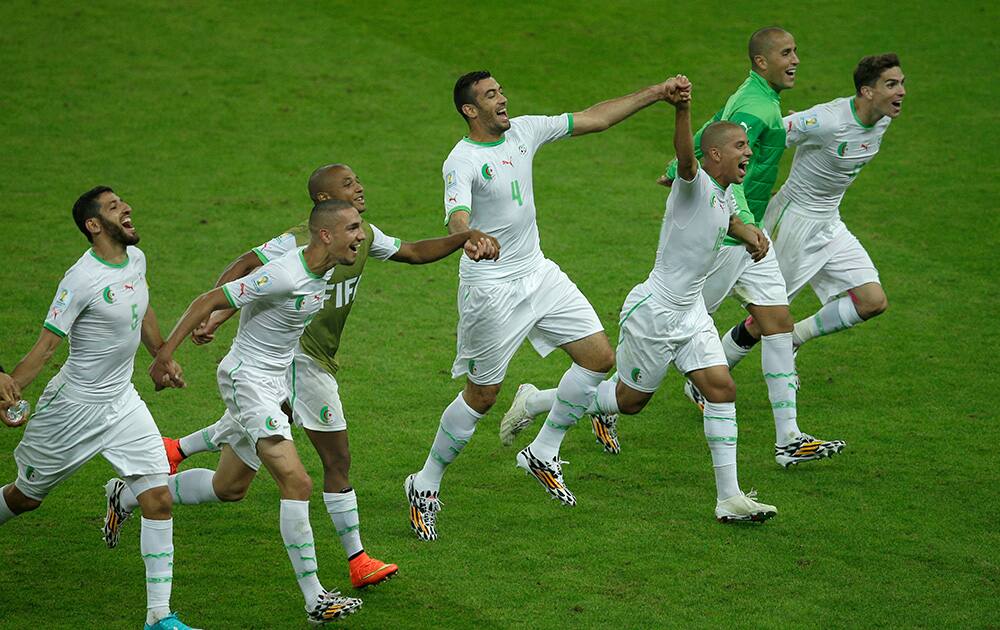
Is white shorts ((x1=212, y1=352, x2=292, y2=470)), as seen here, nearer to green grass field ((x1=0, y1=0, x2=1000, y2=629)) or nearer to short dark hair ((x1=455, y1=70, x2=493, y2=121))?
green grass field ((x1=0, y1=0, x2=1000, y2=629))

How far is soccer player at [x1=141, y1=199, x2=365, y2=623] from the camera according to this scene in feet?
20.9

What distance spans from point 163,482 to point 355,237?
1.57 metres

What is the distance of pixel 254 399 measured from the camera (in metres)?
6.50

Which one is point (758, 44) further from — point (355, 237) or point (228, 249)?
point (228, 249)

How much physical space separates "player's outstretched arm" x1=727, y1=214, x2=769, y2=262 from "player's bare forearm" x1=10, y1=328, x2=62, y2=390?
12.6 ft

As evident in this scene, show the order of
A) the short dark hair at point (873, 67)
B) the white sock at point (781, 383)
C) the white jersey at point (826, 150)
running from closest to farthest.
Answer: the white sock at point (781, 383)
the short dark hair at point (873, 67)
the white jersey at point (826, 150)

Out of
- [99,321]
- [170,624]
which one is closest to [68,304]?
[99,321]

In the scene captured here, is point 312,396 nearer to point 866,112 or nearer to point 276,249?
point 276,249

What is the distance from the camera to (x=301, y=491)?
6371 millimetres

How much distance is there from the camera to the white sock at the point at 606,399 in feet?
26.5

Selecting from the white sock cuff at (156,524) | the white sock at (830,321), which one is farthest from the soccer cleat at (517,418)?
the white sock cuff at (156,524)

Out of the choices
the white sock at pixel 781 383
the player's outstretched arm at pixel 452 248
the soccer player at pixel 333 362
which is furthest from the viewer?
the white sock at pixel 781 383

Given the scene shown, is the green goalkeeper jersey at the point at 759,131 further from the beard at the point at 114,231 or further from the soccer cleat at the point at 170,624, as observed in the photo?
the soccer cleat at the point at 170,624

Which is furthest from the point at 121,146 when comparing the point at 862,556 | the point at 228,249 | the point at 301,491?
the point at 862,556
